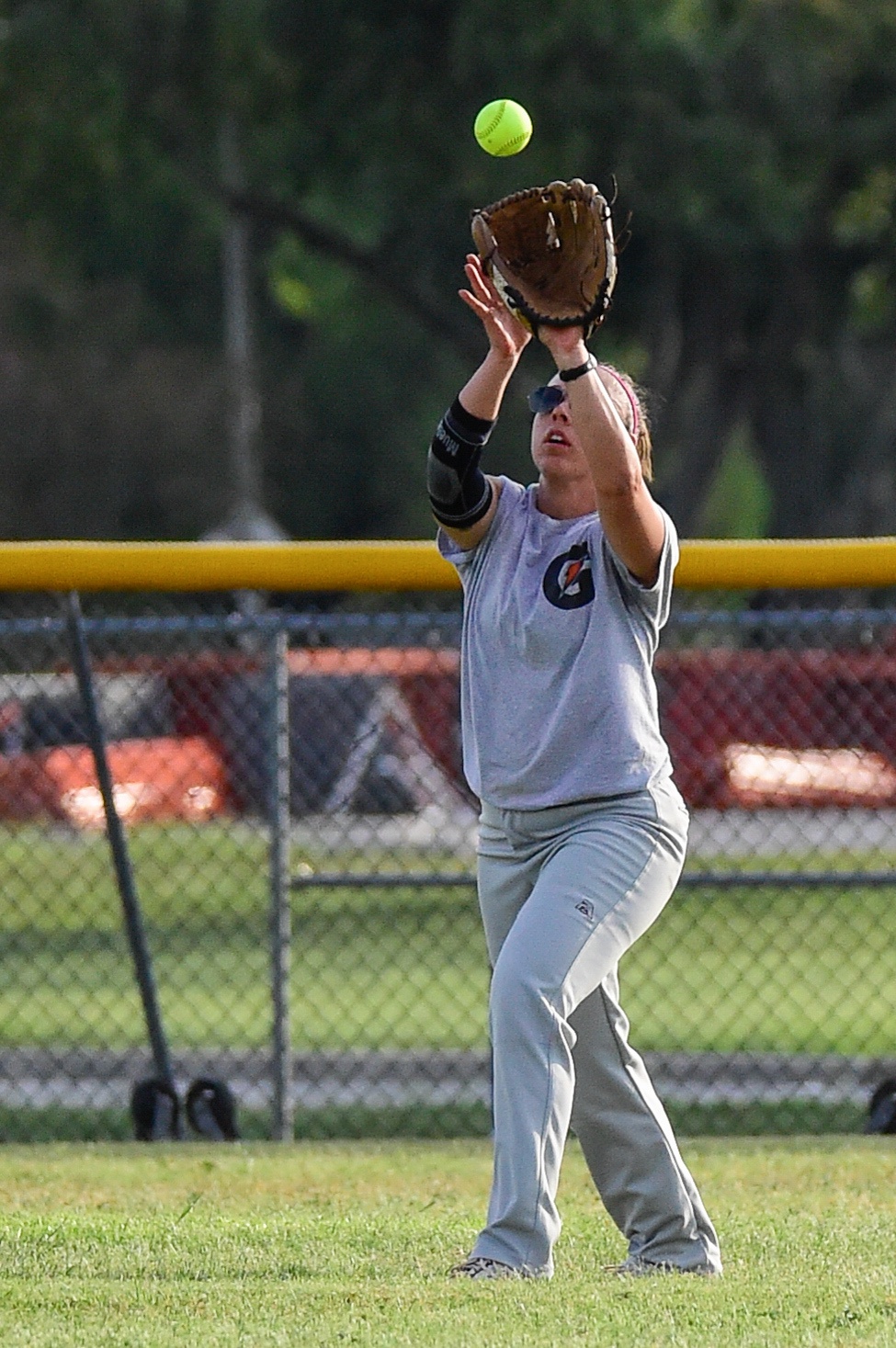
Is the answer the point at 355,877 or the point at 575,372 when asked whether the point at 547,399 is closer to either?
the point at 575,372

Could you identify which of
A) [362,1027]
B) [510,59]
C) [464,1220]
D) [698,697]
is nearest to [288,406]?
[510,59]

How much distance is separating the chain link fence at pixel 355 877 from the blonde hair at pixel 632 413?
6.34 feet

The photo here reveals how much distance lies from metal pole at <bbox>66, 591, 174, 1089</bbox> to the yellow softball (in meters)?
2.47

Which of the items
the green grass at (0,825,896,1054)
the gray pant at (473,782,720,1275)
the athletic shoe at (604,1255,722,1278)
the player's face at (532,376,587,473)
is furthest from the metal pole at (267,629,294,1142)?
the player's face at (532,376,587,473)

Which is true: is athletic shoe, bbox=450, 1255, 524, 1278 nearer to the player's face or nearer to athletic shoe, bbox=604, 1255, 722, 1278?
athletic shoe, bbox=604, 1255, 722, 1278

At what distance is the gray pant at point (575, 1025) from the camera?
13.1ft

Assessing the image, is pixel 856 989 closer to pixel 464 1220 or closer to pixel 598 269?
pixel 464 1220

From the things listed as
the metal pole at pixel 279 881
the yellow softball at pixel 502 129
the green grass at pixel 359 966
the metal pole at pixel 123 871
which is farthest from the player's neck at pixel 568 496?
the green grass at pixel 359 966

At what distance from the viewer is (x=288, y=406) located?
45781mm

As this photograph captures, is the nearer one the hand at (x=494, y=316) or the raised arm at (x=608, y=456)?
the raised arm at (x=608, y=456)

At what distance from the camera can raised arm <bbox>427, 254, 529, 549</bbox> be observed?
4234 mm

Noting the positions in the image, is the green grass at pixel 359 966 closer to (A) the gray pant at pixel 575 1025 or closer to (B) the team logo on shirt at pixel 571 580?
(A) the gray pant at pixel 575 1025

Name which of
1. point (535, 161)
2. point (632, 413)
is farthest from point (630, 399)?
point (535, 161)

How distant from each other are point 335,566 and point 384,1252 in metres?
2.29
